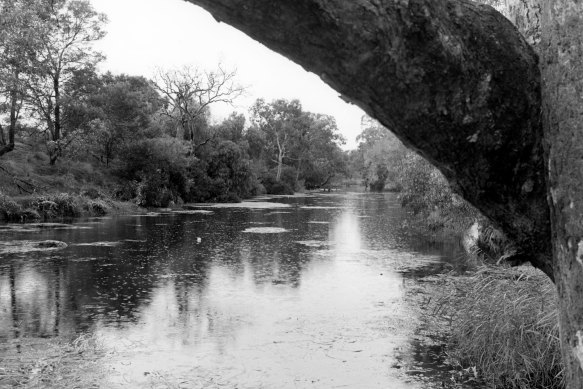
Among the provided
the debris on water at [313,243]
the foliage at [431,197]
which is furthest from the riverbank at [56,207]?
the foliage at [431,197]

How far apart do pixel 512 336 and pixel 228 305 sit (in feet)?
18.2

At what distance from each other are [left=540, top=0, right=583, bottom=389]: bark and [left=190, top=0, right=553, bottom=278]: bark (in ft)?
0.32

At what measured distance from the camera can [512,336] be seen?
692 centimetres

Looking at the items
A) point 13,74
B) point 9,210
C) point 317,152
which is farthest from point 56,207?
point 317,152

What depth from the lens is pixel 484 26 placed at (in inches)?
96.4

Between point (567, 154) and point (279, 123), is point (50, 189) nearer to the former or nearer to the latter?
point (567, 154)

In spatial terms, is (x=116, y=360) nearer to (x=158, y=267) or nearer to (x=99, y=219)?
(x=158, y=267)

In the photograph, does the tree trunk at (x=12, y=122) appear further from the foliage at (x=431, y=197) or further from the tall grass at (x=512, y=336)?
the tall grass at (x=512, y=336)

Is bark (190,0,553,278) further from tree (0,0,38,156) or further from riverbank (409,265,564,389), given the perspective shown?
tree (0,0,38,156)

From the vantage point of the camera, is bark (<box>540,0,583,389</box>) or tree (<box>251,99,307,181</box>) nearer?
bark (<box>540,0,583,389</box>)

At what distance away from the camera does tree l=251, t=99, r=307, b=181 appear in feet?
275

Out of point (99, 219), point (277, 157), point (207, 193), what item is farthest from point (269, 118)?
point (99, 219)

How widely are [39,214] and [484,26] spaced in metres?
27.4

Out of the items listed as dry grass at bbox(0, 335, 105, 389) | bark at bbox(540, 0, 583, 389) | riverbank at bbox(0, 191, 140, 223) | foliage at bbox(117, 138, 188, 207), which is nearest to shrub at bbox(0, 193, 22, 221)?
riverbank at bbox(0, 191, 140, 223)
